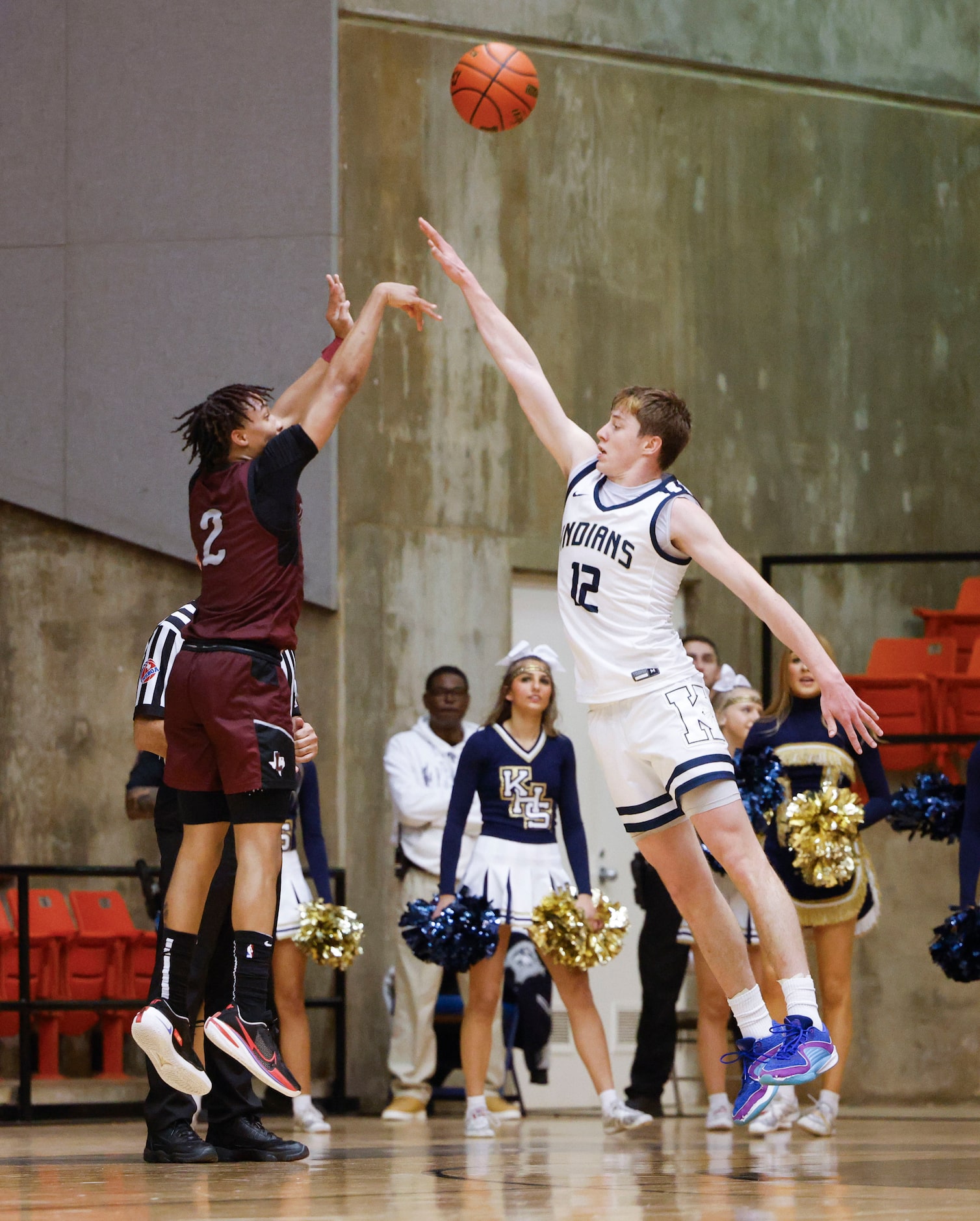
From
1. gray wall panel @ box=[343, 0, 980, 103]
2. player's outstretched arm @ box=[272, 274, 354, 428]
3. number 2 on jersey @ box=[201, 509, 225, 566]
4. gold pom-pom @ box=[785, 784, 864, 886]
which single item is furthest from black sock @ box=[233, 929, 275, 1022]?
gray wall panel @ box=[343, 0, 980, 103]

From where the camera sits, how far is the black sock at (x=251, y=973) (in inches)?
221

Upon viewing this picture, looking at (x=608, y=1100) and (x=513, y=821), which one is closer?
(x=608, y=1100)

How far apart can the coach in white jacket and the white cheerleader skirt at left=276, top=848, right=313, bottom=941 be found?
1040 millimetres

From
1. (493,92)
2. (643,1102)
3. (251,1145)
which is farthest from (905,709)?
(251,1145)

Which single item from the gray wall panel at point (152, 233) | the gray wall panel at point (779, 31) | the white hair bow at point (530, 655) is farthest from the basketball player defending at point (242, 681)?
the gray wall panel at point (779, 31)

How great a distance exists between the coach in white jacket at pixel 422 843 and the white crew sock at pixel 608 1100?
6.10 feet

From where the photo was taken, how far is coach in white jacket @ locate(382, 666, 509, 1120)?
10.2m

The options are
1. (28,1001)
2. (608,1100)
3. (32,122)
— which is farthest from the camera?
(32,122)

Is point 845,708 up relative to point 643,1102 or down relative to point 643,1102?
up

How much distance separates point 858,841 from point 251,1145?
3.67 m

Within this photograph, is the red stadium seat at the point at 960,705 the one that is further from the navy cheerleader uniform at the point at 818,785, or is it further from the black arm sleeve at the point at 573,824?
the black arm sleeve at the point at 573,824

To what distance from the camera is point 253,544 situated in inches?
228

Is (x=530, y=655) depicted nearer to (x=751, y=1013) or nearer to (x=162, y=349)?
(x=162, y=349)

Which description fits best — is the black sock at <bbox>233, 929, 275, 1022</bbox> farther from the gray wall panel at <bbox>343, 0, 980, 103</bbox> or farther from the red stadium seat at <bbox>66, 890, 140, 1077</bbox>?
the gray wall panel at <bbox>343, 0, 980, 103</bbox>
